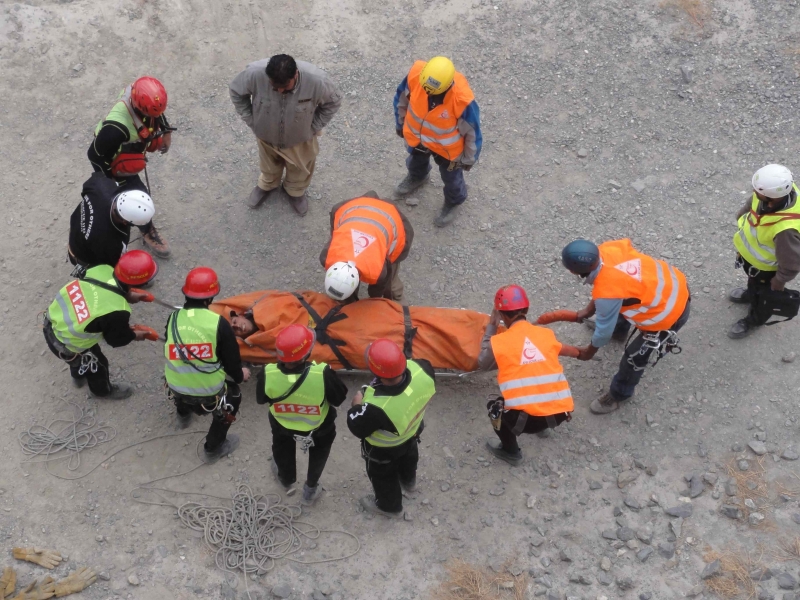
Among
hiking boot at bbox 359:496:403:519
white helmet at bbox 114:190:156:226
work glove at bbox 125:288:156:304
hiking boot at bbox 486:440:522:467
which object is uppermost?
white helmet at bbox 114:190:156:226

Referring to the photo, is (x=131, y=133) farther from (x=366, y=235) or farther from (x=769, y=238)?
(x=769, y=238)

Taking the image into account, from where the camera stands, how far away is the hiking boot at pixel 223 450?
498 cm

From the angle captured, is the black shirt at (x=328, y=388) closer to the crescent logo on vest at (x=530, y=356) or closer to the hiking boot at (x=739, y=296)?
the crescent logo on vest at (x=530, y=356)

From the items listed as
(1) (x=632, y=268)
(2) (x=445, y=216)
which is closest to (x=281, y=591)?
(1) (x=632, y=268)

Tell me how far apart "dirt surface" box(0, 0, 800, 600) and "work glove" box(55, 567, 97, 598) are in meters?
0.07

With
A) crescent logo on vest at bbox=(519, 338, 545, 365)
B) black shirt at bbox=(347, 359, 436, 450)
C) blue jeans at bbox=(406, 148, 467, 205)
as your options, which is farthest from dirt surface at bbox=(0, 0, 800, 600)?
black shirt at bbox=(347, 359, 436, 450)

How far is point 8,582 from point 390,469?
99.5 inches

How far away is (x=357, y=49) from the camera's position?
26.0 ft

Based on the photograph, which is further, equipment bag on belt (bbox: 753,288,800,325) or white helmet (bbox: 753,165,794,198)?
equipment bag on belt (bbox: 753,288,800,325)

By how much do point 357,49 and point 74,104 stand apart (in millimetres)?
3190

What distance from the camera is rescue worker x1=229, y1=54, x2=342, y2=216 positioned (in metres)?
5.47

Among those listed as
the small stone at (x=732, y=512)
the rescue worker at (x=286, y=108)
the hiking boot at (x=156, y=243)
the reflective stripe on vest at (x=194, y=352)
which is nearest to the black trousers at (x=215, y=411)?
the reflective stripe on vest at (x=194, y=352)

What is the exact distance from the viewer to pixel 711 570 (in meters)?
4.34

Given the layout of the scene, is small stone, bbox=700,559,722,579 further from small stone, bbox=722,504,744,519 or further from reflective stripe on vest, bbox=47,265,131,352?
reflective stripe on vest, bbox=47,265,131,352
